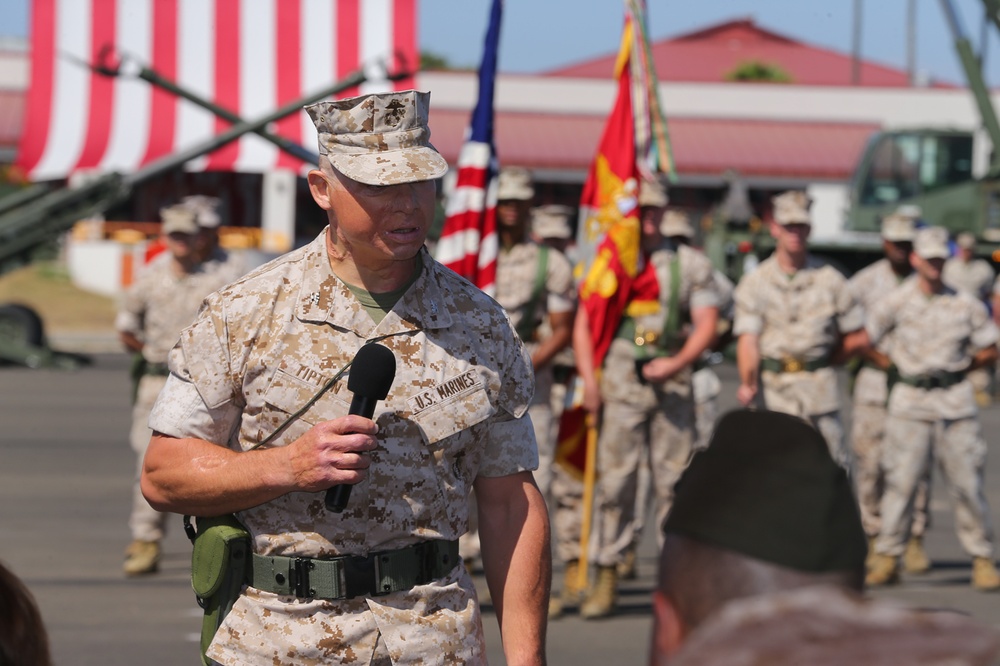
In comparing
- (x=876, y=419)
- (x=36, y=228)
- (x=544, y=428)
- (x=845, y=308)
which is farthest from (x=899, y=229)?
(x=36, y=228)

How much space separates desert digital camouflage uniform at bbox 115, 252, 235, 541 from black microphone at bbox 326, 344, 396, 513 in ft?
18.6

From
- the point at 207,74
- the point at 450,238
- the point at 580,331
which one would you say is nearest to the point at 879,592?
the point at 580,331

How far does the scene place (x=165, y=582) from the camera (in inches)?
335

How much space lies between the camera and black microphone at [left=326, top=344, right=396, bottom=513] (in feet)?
10.6

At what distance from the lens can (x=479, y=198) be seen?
8.05 metres

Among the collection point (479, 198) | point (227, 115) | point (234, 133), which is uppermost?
point (227, 115)

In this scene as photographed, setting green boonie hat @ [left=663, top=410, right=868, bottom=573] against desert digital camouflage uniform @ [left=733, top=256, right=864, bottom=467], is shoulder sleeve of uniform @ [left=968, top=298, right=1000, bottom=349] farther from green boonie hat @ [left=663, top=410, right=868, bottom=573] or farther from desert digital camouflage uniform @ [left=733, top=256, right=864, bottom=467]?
Result: green boonie hat @ [left=663, top=410, right=868, bottom=573]

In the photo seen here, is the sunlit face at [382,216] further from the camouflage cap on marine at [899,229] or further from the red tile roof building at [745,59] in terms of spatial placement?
the red tile roof building at [745,59]

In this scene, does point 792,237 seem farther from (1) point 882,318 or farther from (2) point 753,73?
(2) point 753,73

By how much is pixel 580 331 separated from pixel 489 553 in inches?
183

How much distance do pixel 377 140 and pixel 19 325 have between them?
18.7 m

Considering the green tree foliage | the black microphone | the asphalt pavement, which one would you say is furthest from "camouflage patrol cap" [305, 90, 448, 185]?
the green tree foliage

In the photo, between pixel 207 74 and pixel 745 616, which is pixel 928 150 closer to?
pixel 207 74

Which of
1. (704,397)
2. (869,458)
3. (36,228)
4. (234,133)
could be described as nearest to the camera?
(704,397)
